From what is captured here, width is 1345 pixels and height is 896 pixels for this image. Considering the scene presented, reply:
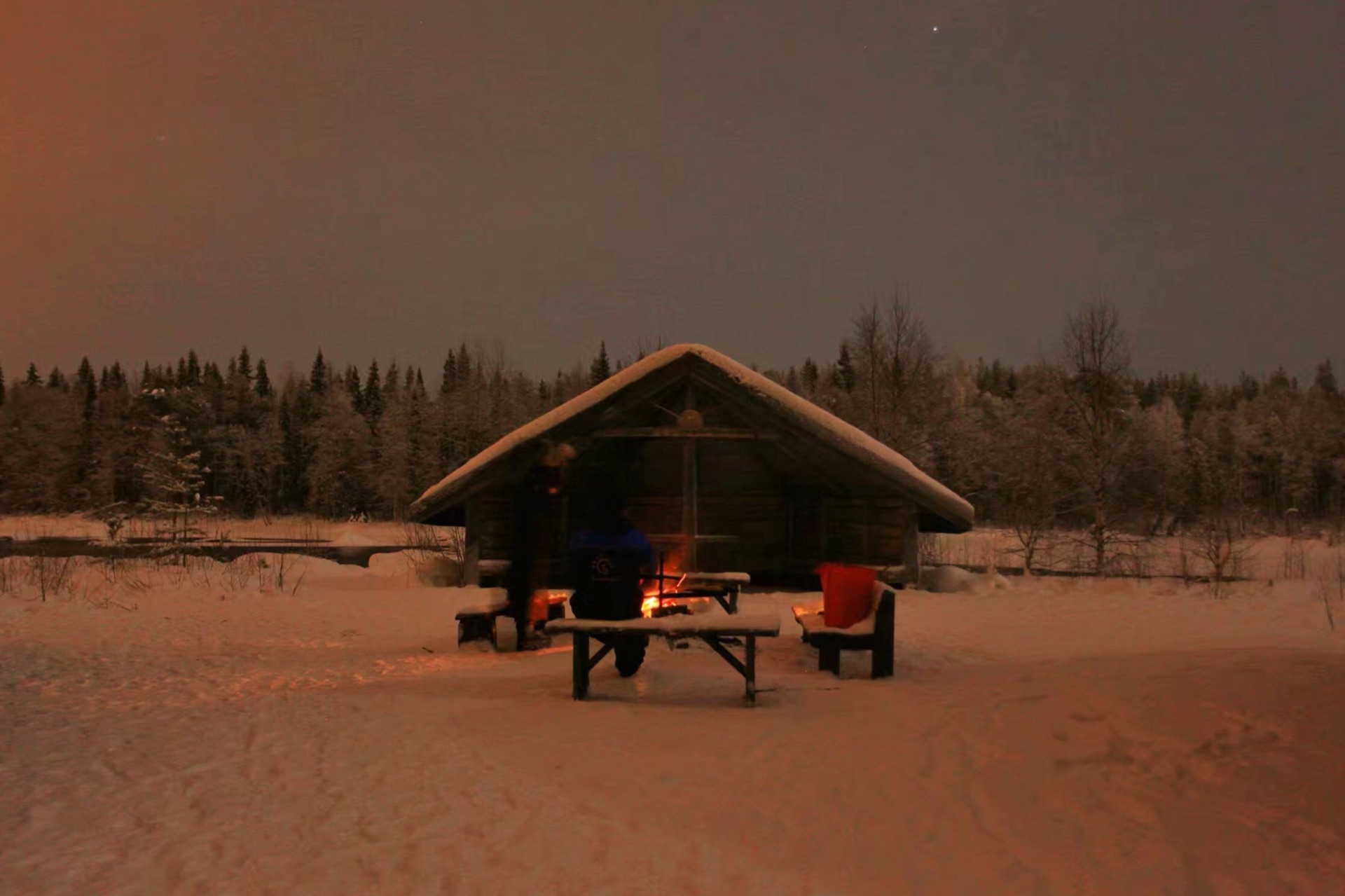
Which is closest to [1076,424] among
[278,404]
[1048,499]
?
[1048,499]

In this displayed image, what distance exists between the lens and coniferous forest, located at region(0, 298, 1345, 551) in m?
36.6

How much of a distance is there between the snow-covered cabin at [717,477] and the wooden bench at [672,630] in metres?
6.03

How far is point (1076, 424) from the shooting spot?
26984mm

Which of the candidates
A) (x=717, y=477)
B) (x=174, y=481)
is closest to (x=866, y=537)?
(x=717, y=477)

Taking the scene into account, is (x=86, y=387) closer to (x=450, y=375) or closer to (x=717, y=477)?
(x=450, y=375)

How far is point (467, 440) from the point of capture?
1918 inches

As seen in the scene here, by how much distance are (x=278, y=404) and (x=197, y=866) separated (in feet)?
230

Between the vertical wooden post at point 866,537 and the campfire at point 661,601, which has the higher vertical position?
the vertical wooden post at point 866,537

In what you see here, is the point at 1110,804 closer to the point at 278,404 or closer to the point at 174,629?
the point at 174,629

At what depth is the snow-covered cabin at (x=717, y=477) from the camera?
1488 cm

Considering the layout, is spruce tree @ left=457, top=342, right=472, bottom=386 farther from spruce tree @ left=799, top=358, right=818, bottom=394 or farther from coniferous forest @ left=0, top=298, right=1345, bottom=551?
spruce tree @ left=799, top=358, right=818, bottom=394

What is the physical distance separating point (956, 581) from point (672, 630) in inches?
465

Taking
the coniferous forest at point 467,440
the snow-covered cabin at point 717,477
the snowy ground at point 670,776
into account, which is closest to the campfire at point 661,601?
the snowy ground at point 670,776

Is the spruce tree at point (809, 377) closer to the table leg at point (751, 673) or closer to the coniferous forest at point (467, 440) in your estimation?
the coniferous forest at point (467, 440)
